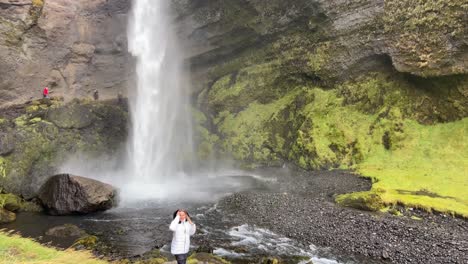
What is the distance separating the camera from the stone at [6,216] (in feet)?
80.3

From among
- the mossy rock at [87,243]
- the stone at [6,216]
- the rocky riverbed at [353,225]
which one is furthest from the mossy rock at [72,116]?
the mossy rock at [87,243]

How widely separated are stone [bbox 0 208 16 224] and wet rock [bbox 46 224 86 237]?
4.48 m

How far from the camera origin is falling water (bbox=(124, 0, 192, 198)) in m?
43.3

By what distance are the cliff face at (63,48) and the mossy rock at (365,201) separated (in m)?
36.1

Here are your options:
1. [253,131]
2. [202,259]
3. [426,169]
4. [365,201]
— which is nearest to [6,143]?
[253,131]

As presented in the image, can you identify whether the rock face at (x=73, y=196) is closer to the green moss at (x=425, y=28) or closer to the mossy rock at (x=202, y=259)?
the mossy rock at (x=202, y=259)

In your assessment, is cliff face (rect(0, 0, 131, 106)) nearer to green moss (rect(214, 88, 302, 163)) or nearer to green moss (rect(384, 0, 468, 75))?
green moss (rect(214, 88, 302, 163))

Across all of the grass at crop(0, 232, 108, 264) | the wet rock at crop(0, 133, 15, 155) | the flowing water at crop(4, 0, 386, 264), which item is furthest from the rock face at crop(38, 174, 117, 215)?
the grass at crop(0, 232, 108, 264)

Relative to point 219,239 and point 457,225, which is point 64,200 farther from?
point 457,225

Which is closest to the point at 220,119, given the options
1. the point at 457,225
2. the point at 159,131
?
the point at 159,131

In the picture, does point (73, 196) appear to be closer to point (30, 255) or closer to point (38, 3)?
point (30, 255)

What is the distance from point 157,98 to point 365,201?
103 ft

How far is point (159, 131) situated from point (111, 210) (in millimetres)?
19395

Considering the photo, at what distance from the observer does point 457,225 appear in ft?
70.7
